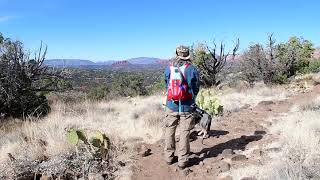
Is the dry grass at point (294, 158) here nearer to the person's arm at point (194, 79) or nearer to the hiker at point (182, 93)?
the hiker at point (182, 93)

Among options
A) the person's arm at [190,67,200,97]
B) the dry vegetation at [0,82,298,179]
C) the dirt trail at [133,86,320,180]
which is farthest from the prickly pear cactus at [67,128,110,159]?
the person's arm at [190,67,200,97]

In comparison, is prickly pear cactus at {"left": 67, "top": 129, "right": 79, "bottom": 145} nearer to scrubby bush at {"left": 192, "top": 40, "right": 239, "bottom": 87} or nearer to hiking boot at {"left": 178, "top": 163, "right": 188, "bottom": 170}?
hiking boot at {"left": 178, "top": 163, "right": 188, "bottom": 170}

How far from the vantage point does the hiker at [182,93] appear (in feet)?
21.8

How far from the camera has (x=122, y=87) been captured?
3472 centimetres

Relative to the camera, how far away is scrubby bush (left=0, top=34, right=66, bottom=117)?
13.3 metres

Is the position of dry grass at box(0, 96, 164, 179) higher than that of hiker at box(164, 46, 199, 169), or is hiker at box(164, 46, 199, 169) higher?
hiker at box(164, 46, 199, 169)

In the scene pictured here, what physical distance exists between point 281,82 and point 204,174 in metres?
18.9

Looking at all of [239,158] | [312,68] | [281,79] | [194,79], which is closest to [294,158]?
[239,158]

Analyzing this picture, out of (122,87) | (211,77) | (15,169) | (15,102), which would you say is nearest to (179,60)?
(15,169)

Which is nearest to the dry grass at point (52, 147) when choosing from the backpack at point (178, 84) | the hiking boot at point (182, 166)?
the hiking boot at point (182, 166)

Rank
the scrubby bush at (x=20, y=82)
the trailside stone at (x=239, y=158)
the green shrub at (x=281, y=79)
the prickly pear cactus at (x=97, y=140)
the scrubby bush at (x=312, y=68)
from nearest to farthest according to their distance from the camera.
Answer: the trailside stone at (x=239, y=158)
the prickly pear cactus at (x=97, y=140)
the scrubby bush at (x=20, y=82)
the green shrub at (x=281, y=79)
the scrubby bush at (x=312, y=68)

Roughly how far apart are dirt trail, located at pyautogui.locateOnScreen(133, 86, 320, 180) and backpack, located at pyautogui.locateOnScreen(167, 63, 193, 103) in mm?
1123

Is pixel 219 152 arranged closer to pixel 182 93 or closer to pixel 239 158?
pixel 239 158

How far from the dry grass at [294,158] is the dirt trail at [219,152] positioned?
0.34m
